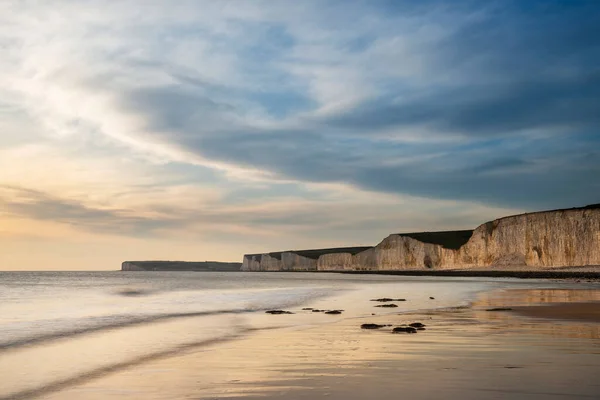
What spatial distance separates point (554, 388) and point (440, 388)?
1.53m

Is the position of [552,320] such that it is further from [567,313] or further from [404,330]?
[404,330]

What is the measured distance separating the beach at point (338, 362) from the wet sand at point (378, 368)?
19 mm

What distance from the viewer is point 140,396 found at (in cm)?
Answer: 880

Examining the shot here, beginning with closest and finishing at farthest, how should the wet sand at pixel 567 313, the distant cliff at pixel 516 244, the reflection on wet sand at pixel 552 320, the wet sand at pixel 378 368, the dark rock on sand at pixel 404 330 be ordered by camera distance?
the wet sand at pixel 378 368
the reflection on wet sand at pixel 552 320
the dark rock on sand at pixel 404 330
the wet sand at pixel 567 313
the distant cliff at pixel 516 244

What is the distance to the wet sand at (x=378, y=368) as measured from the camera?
28.5 ft

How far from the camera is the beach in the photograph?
8.83m

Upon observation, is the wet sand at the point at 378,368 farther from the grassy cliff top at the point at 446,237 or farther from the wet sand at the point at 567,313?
the grassy cliff top at the point at 446,237

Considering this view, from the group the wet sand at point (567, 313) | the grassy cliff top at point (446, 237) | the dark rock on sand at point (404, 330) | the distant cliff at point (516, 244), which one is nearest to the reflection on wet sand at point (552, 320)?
the wet sand at point (567, 313)

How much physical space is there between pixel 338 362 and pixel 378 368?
42.0 inches

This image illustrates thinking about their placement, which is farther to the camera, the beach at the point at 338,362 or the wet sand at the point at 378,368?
the beach at the point at 338,362

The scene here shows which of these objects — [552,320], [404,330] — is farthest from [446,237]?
[404,330]

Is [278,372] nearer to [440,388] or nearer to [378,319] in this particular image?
[440,388]

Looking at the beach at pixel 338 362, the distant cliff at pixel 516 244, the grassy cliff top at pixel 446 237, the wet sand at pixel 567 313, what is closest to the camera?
the beach at pixel 338 362

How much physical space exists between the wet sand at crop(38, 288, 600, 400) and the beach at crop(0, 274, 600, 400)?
0.02m
